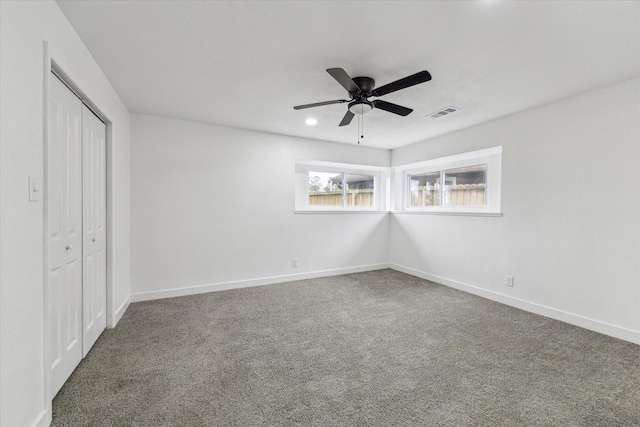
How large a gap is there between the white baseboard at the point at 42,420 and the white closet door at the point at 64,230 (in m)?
0.26

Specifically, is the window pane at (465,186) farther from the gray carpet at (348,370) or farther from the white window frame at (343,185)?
the gray carpet at (348,370)

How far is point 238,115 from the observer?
357 centimetres

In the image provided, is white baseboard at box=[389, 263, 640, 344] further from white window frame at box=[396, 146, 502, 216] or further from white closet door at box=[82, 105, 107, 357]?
white closet door at box=[82, 105, 107, 357]

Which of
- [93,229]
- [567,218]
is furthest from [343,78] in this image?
[567,218]

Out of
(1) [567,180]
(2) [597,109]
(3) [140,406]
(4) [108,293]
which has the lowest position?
(3) [140,406]

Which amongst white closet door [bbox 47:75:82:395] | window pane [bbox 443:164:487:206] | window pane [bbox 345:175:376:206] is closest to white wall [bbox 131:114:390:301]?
window pane [bbox 345:175:376:206]

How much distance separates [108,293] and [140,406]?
149cm

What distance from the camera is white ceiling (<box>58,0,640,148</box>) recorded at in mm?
1702

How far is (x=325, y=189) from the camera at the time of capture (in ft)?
16.8

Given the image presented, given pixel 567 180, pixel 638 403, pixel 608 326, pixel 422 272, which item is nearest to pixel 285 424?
pixel 638 403

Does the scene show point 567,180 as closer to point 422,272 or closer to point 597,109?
point 597,109

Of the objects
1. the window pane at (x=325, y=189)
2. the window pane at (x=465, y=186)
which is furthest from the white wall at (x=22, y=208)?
the window pane at (x=465, y=186)

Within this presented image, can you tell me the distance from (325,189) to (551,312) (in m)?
3.49

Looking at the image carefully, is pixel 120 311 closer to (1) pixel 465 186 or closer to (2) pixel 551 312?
(2) pixel 551 312
